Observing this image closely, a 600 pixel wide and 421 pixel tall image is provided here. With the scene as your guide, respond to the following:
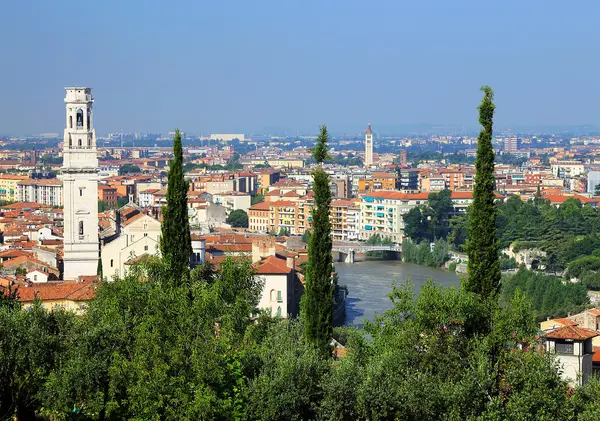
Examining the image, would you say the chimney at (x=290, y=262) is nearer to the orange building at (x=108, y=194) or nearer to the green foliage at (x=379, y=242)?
the green foliage at (x=379, y=242)

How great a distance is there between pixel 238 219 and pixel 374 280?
19711 millimetres

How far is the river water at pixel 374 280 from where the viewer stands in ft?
93.0

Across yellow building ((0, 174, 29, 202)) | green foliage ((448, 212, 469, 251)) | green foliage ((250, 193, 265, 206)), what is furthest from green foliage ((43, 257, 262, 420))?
yellow building ((0, 174, 29, 202))

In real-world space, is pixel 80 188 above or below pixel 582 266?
above

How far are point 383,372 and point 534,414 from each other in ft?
4.27

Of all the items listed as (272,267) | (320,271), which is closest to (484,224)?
(320,271)

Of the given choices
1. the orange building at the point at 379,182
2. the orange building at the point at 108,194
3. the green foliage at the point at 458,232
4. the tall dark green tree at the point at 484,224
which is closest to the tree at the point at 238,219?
the orange building at the point at 108,194

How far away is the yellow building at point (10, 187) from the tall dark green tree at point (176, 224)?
51.8 meters

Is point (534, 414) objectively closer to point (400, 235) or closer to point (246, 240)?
point (246, 240)

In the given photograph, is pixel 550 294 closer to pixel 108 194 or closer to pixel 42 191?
pixel 108 194

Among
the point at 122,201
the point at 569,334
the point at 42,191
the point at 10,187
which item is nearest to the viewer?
the point at 569,334

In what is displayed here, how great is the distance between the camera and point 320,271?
12984mm

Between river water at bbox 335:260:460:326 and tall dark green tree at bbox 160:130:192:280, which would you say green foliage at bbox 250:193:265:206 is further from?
tall dark green tree at bbox 160:130:192:280

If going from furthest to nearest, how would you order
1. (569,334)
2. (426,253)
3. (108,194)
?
1. (108,194)
2. (426,253)
3. (569,334)
